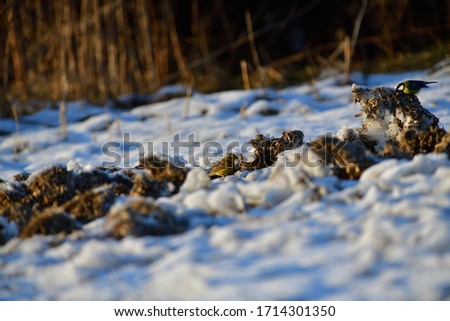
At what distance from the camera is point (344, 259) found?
1907mm

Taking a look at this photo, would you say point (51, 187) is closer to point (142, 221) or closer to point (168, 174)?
point (168, 174)

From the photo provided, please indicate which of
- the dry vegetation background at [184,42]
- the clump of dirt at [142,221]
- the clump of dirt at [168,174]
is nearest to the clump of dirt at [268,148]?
the clump of dirt at [168,174]

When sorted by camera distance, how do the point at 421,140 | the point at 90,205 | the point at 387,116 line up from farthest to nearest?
1. the point at 387,116
2. the point at 421,140
3. the point at 90,205

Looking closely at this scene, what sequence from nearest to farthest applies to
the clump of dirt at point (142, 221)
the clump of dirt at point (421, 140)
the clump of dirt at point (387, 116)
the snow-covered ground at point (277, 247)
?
the snow-covered ground at point (277, 247) < the clump of dirt at point (142, 221) < the clump of dirt at point (421, 140) < the clump of dirt at point (387, 116)

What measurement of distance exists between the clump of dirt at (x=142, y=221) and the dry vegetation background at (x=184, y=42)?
4.08m

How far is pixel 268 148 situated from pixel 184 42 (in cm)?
663

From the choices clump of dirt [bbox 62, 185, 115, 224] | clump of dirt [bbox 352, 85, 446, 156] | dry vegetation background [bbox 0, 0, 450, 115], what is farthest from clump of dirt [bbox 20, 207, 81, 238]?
dry vegetation background [bbox 0, 0, 450, 115]

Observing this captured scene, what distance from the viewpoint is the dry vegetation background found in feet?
23.6

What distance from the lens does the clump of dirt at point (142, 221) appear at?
2305 mm

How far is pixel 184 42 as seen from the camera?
383 inches

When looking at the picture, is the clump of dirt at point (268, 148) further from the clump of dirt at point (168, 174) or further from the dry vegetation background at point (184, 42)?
the dry vegetation background at point (184, 42)

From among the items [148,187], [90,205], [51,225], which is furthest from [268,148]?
[51,225]

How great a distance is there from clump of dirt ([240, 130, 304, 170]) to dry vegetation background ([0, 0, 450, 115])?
3048 millimetres

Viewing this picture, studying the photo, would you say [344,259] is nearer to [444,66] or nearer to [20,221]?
[20,221]
